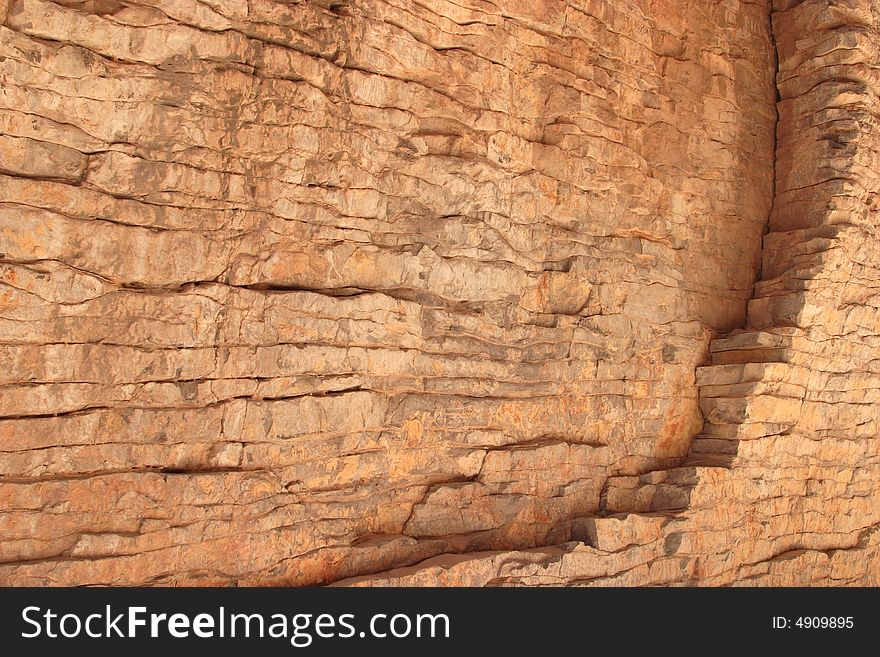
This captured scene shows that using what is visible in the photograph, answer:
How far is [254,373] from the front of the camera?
469 centimetres

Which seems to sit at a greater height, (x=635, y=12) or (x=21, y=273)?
(x=635, y=12)

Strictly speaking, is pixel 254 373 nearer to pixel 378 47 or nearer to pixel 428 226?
pixel 428 226

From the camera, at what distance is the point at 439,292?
545cm

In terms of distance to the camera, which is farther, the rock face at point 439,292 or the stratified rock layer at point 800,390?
the stratified rock layer at point 800,390

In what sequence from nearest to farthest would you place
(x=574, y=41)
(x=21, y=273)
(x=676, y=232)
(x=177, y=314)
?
(x=21, y=273) → (x=177, y=314) → (x=574, y=41) → (x=676, y=232)

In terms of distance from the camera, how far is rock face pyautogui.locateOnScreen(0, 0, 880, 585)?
4227 mm

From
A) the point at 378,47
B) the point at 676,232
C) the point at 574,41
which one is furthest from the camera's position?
the point at 676,232

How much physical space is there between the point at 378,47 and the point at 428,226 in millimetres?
1203

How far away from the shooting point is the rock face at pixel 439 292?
4227 millimetres

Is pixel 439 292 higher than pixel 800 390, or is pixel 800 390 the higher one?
pixel 439 292

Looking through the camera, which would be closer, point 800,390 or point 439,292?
point 439,292

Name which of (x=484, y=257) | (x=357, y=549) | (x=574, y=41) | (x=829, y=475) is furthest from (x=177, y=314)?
(x=829, y=475)

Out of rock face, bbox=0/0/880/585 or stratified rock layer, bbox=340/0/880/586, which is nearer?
rock face, bbox=0/0/880/585
